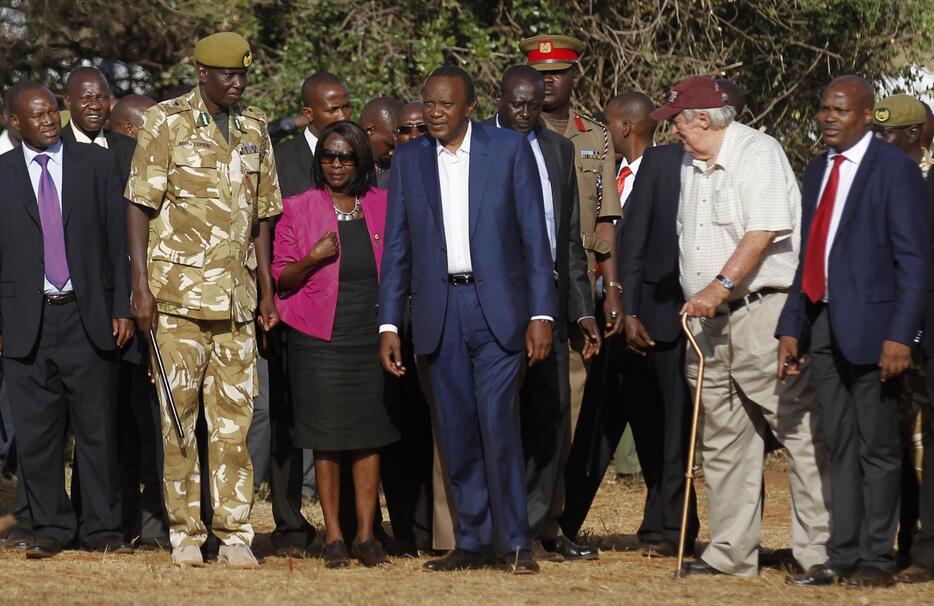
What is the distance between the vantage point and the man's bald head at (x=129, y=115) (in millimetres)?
10352

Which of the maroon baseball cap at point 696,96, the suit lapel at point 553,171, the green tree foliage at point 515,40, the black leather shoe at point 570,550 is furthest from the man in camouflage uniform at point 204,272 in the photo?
the green tree foliage at point 515,40

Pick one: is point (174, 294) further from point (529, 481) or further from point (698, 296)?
point (698, 296)

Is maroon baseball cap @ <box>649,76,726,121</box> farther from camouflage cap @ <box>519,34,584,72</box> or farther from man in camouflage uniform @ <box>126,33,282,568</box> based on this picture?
man in camouflage uniform @ <box>126,33,282,568</box>

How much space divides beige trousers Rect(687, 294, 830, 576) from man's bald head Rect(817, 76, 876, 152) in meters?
0.83

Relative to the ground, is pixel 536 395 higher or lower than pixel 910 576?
higher

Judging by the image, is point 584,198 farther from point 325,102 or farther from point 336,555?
point 336,555

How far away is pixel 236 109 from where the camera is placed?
8453 millimetres

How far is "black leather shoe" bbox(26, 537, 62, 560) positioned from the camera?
8.66 m

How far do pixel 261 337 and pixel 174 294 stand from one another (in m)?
0.75

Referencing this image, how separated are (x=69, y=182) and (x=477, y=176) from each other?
2486 mm

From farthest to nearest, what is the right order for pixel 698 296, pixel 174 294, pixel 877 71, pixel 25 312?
pixel 877 71 → pixel 25 312 → pixel 174 294 → pixel 698 296

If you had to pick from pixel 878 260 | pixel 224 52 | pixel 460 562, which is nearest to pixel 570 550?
pixel 460 562

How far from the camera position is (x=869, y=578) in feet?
24.8

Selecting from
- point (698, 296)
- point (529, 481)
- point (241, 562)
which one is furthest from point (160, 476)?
point (698, 296)
